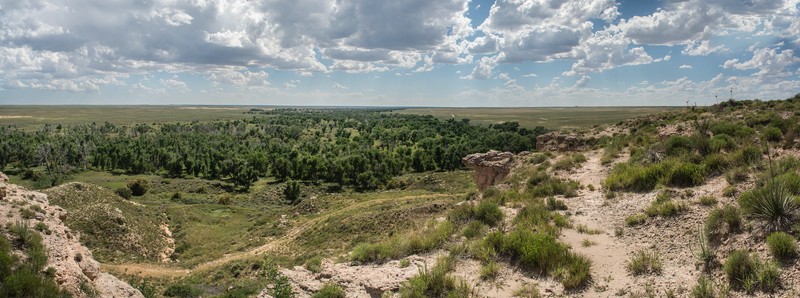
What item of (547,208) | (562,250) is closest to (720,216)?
(562,250)

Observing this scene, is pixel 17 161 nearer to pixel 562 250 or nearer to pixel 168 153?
pixel 168 153

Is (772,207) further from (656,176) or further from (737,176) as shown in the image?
(656,176)

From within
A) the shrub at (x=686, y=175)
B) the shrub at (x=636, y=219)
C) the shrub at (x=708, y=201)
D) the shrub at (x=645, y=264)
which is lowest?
the shrub at (x=645, y=264)

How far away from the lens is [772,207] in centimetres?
952

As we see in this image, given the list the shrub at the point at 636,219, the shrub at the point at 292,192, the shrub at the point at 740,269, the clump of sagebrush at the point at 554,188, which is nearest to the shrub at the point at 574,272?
the shrub at the point at 740,269

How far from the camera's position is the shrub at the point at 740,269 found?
820 centimetres

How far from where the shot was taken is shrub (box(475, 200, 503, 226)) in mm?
14805

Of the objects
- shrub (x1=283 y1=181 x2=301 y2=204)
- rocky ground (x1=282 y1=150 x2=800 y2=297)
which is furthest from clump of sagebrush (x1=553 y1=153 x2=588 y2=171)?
shrub (x1=283 y1=181 x2=301 y2=204)

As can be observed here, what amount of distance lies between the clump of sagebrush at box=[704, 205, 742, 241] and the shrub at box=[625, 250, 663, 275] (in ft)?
4.49

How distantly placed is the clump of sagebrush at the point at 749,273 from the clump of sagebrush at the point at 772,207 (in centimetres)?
141

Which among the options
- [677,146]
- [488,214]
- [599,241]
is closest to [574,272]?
[599,241]

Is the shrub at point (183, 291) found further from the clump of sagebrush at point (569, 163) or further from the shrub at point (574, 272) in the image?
the clump of sagebrush at point (569, 163)

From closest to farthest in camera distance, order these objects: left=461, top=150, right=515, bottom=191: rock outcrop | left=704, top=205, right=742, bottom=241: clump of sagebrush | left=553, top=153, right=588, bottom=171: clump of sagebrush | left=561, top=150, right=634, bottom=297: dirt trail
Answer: left=561, top=150, right=634, bottom=297: dirt trail
left=704, top=205, right=742, bottom=241: clump of sagebrush
left=553, top=153, right=588, bottom=171: clump of sagebrush
left=461, top=150, right=515, bottom=191: rock outcrop

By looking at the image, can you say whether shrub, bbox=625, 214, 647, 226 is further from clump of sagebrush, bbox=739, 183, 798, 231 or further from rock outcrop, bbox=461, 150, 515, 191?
rock outcrop, bbox=461, 150, 515, 191
